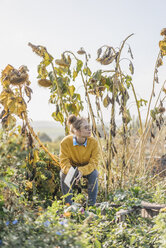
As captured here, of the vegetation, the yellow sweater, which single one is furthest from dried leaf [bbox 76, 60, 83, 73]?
the yellow sweater

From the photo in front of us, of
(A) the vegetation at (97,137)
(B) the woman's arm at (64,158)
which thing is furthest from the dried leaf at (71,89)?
(B) the woman's arm at (64,158)

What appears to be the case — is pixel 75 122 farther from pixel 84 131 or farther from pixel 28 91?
pixel 28 91

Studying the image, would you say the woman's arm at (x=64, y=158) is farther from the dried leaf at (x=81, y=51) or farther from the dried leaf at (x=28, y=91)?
the dried leaf at (x=81, y=51)

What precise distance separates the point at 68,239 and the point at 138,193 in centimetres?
142

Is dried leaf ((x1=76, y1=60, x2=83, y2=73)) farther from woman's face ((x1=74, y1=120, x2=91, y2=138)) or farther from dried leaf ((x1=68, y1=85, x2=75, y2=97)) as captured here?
woman's face ((x1=74, y1=120, x2=91, y2=138))

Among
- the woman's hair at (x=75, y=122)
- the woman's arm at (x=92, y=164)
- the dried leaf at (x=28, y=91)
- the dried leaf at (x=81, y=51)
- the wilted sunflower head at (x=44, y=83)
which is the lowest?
the woman's arm at (x=92, y=164)

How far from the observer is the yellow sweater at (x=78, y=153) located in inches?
104

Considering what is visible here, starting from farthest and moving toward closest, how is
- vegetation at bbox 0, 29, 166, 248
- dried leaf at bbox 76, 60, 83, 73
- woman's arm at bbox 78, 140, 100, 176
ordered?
1. dried leaf at bbox 76, 60, 83, 73
2. woman's arm at bbox 78, 140, 100, 176
3. vegetation at bbox 0, 29, 166, 248

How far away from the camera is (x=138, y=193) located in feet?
8.71

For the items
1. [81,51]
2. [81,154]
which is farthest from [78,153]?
[81,51]

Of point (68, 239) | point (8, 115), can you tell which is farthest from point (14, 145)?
point (8, 115)

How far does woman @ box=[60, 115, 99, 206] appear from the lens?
2.59 meters

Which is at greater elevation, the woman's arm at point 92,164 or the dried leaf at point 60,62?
the dried leaf at point 60,62

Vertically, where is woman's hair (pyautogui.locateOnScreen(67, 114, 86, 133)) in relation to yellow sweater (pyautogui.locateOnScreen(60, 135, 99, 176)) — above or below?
above
